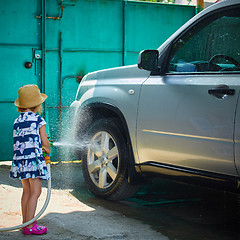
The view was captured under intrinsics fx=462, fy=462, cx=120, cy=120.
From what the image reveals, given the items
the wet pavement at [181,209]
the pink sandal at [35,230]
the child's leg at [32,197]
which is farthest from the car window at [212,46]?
the pink sandal at [35,230]

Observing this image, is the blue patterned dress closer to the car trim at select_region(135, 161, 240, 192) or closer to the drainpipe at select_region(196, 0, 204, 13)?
the car trim at select_region(135, 161, 240, 192)

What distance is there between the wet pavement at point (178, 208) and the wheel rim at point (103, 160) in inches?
10.4

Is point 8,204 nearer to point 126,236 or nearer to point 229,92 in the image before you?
point 126,236

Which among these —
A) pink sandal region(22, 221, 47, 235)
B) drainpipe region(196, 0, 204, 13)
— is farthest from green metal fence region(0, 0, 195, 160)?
pink sandal region(22, 221, 47, 235)

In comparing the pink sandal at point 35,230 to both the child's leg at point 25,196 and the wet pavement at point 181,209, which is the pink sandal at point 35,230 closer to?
the child's leg at point 25,196

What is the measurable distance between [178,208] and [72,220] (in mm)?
1322

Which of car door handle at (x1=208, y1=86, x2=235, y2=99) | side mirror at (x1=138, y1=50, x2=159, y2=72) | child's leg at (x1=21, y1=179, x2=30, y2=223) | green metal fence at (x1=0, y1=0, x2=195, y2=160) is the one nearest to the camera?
car door handle at (x1=208, y1=86, x2=235, y2=99)

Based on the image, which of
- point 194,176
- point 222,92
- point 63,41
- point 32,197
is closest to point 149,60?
point 222,92

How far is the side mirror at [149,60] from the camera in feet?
14.9

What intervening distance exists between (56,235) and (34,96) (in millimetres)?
1254

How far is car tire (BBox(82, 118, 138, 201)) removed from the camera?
5.13 metres

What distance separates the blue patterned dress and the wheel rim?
130 cm

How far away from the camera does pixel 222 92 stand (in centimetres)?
386

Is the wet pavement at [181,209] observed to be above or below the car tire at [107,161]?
below
